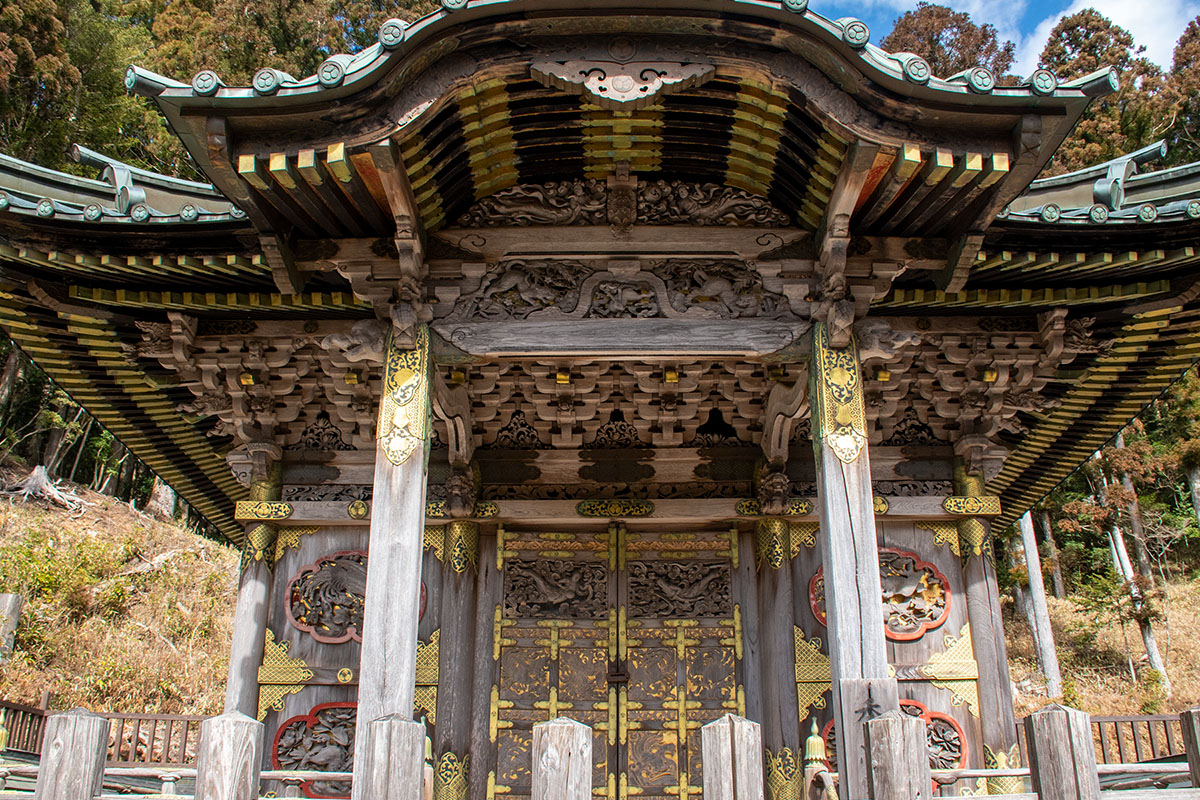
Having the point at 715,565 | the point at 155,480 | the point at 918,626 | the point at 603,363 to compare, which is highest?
the point at 155,480

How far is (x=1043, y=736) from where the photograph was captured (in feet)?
13.5

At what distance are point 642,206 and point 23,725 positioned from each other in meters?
7.24

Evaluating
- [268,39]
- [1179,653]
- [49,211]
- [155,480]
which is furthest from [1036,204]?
[155,480]

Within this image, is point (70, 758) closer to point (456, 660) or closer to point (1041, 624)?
point (456, 660)

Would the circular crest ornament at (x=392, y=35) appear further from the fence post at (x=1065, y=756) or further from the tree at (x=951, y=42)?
the tree at (x=951, y=42)

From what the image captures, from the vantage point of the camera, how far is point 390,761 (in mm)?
4363

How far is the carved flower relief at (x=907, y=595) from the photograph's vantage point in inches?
320

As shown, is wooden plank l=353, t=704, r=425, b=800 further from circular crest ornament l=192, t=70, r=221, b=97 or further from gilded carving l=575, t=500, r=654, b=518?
gilded carving l=575, t=500, r=654, b=518

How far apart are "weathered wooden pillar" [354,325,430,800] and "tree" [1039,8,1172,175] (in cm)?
2220

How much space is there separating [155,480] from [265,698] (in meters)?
25.3

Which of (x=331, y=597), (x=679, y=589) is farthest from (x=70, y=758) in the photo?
(x=679, y=589)

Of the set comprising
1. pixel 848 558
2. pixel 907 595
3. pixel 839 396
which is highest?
pixel 839 396

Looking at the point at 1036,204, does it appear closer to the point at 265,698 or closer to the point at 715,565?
the point at 715,565

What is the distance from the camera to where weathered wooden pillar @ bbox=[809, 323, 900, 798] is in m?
5.10
